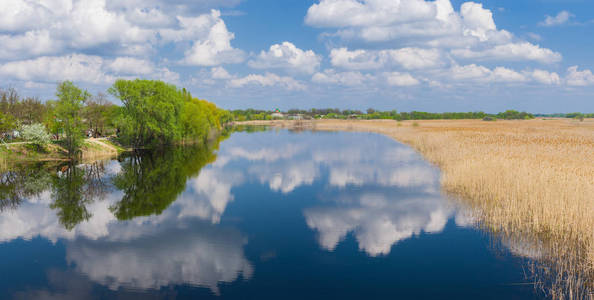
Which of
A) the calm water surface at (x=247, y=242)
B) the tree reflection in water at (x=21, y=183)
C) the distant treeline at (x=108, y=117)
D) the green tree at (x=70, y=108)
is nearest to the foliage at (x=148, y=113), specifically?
the distant treeline at (x=108, y=117)

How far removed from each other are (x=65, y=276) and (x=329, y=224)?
1182 cm

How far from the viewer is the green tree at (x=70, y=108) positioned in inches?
1563

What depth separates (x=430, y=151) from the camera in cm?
4478

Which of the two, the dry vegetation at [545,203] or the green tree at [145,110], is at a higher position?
the green tree at [145,110]

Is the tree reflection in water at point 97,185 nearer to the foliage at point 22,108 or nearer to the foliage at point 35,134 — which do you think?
the foliage at point 35,134

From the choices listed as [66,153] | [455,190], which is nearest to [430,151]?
[455,190]

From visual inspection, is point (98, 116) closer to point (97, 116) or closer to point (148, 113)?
point (97, 116)

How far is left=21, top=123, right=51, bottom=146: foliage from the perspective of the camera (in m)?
39.1

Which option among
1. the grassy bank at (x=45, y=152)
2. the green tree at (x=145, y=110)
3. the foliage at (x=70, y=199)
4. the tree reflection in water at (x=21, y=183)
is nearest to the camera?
the foliage at (x=70, y=199)

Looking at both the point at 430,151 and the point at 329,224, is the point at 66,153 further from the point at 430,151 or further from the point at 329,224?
the point at 430,151

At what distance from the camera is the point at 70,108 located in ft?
131

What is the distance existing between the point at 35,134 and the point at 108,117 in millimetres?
21388

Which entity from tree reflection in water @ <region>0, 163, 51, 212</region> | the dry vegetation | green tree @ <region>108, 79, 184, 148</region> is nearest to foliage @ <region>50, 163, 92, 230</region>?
tree reflection in water @ <region>0, 163, 51, 212</region>

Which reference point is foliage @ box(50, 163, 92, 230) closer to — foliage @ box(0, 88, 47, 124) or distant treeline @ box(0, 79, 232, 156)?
distant treeline @ box(0, 79, 232, 156)
